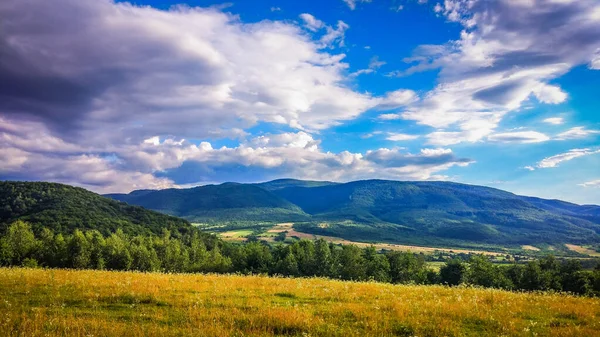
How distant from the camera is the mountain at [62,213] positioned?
149087 millimetres

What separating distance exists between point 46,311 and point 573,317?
74.2ft

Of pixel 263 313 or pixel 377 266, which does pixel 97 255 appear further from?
pixel 263 313

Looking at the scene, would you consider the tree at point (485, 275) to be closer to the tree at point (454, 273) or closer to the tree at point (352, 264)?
the tree at point (454, 273)

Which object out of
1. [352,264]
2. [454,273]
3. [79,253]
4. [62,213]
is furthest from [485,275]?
[62,213]

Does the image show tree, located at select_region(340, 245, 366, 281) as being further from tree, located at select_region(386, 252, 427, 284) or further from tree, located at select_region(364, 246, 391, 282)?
tree, located at select_region(386, 252, 427, 284)

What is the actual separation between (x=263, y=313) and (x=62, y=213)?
190m

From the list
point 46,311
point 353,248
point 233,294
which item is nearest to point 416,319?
point 233,294

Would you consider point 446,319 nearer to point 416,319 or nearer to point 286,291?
point 416,319

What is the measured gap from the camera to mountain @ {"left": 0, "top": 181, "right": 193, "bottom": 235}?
489 feet

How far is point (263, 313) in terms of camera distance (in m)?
13.2

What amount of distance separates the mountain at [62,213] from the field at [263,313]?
154 metres

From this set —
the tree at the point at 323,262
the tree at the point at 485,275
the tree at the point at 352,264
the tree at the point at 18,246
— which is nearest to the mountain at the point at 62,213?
the tree at the point at 18,246

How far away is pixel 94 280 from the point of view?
2156 centimetres

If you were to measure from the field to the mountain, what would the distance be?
15384 cm
